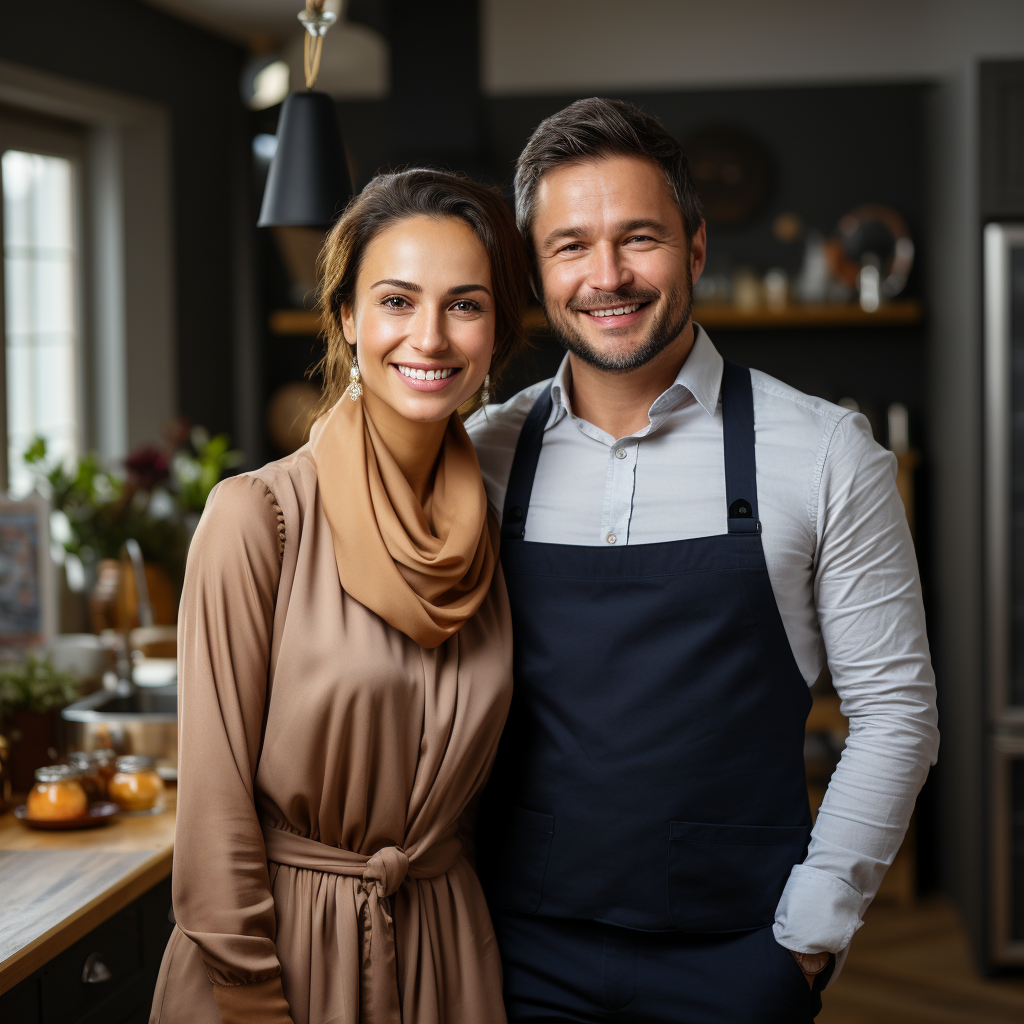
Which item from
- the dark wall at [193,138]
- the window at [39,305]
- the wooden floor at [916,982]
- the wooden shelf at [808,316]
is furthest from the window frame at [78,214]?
the wooden floor at [916,982]

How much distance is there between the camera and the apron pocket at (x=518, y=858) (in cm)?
157

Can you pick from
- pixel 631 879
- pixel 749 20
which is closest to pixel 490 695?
pixel 631 879

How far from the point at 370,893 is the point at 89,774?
2.54 ft

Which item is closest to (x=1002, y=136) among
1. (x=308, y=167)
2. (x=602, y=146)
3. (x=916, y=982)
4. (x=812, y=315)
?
(x=812, y=315)

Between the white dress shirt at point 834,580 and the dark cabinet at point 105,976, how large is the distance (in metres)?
0.92

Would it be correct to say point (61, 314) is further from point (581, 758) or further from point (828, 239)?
point (581, 758)

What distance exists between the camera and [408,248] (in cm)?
146

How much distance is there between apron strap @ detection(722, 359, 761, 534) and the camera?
157 centimetres

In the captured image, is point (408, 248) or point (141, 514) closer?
point (408, 248)

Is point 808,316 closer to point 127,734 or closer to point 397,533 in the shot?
point 127,734

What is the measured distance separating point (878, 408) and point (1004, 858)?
1663mm

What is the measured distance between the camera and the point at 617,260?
63.0 inches

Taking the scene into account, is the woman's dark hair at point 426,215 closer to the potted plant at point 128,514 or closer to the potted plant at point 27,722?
the potted plant at point 27,722

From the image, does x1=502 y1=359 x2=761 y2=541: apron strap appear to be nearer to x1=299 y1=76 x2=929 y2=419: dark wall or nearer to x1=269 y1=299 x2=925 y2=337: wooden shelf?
x1=269 y1=299 x2=925 y2=337: wooden shelf
